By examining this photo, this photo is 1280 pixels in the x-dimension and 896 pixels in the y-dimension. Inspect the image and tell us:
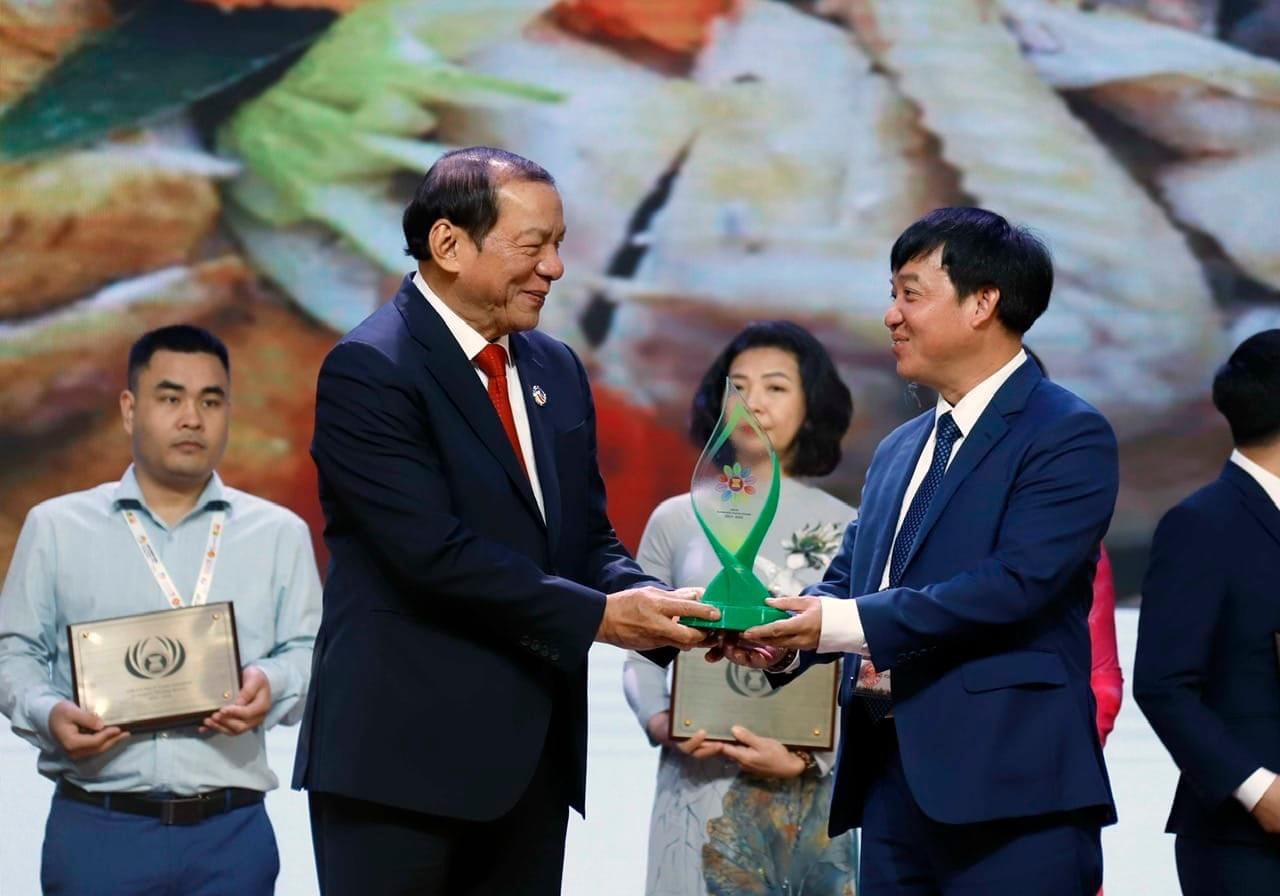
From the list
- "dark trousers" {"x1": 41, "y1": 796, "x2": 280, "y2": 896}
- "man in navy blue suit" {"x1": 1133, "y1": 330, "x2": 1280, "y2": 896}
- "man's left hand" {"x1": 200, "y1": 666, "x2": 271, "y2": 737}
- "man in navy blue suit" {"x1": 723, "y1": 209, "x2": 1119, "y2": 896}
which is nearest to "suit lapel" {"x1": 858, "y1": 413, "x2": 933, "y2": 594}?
"man in navy blue suit" {"x1": 723, "y1": 209, "x2": 1119, "y2": 896}

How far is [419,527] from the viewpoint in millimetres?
2164

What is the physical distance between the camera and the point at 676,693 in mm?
3020

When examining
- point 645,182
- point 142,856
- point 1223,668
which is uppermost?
point 645,182

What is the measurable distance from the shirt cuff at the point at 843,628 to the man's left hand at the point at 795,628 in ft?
0.03

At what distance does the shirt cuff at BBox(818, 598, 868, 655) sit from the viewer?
91.7 inches

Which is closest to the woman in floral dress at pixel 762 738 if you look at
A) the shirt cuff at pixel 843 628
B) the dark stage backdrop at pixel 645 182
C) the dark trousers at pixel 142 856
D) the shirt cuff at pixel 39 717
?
the shirt cuff at pixel 843 628

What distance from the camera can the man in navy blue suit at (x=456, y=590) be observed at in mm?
2170

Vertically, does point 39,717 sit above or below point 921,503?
below

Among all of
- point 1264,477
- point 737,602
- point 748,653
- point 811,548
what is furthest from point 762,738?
point 1264,477

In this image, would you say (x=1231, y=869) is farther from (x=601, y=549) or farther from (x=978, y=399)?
(x=601, y=549)

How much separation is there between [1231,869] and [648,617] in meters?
1.00

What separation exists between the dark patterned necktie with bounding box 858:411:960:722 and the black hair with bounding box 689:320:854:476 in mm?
820

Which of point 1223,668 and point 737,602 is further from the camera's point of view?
point 1223,668

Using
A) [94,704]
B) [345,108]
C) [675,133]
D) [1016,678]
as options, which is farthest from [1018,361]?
[345,108]
